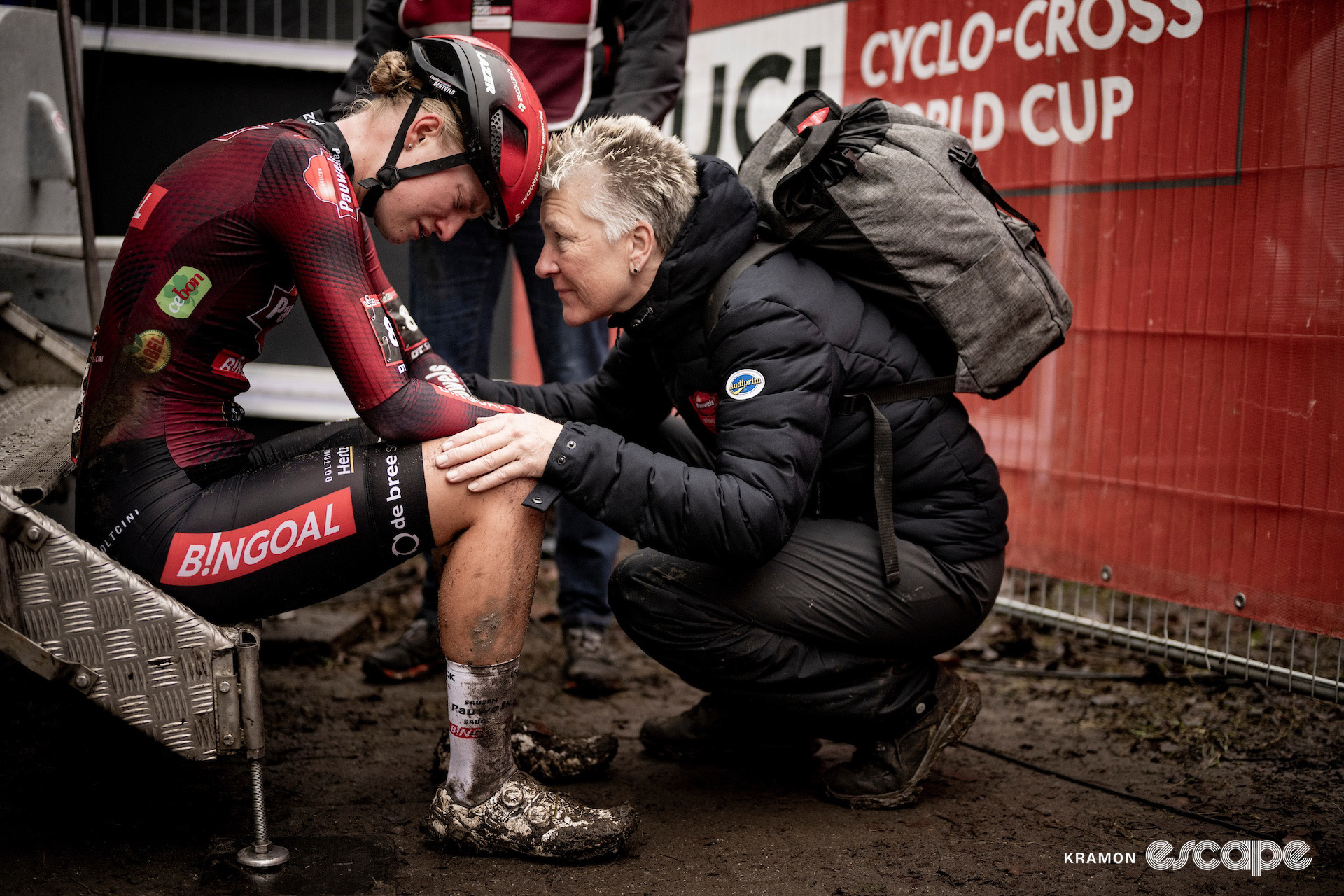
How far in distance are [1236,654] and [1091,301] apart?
4.21 feet

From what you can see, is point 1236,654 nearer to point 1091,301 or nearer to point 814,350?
point 1091,301

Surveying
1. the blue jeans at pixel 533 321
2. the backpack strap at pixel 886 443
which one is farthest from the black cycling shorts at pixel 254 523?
the blue jeans at pixel 533 321

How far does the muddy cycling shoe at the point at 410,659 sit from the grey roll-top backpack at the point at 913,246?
1754mm

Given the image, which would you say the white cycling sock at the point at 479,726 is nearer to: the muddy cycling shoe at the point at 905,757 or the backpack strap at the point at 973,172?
the muddy cycling shoe at the point at 905,757

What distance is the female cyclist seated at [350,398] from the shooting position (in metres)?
2.32

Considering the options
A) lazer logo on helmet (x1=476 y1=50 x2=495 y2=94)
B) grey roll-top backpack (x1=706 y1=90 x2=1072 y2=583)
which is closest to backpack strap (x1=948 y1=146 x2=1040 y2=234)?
grey roll-top backpack (x1=706 y1=90 x2=1072 y2=583)

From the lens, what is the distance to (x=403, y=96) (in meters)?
2.56

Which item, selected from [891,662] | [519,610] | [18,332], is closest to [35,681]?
[18,332]

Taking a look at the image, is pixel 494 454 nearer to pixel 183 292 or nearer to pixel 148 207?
pixel 183 292

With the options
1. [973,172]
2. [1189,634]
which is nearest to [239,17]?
[973,172]

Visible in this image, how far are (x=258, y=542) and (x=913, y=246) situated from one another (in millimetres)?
1628

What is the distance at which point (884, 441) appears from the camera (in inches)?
106

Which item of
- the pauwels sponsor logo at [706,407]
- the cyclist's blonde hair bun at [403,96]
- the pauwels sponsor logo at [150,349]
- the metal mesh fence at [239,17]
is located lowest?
the pauwels sponsor logo at [706,407]
